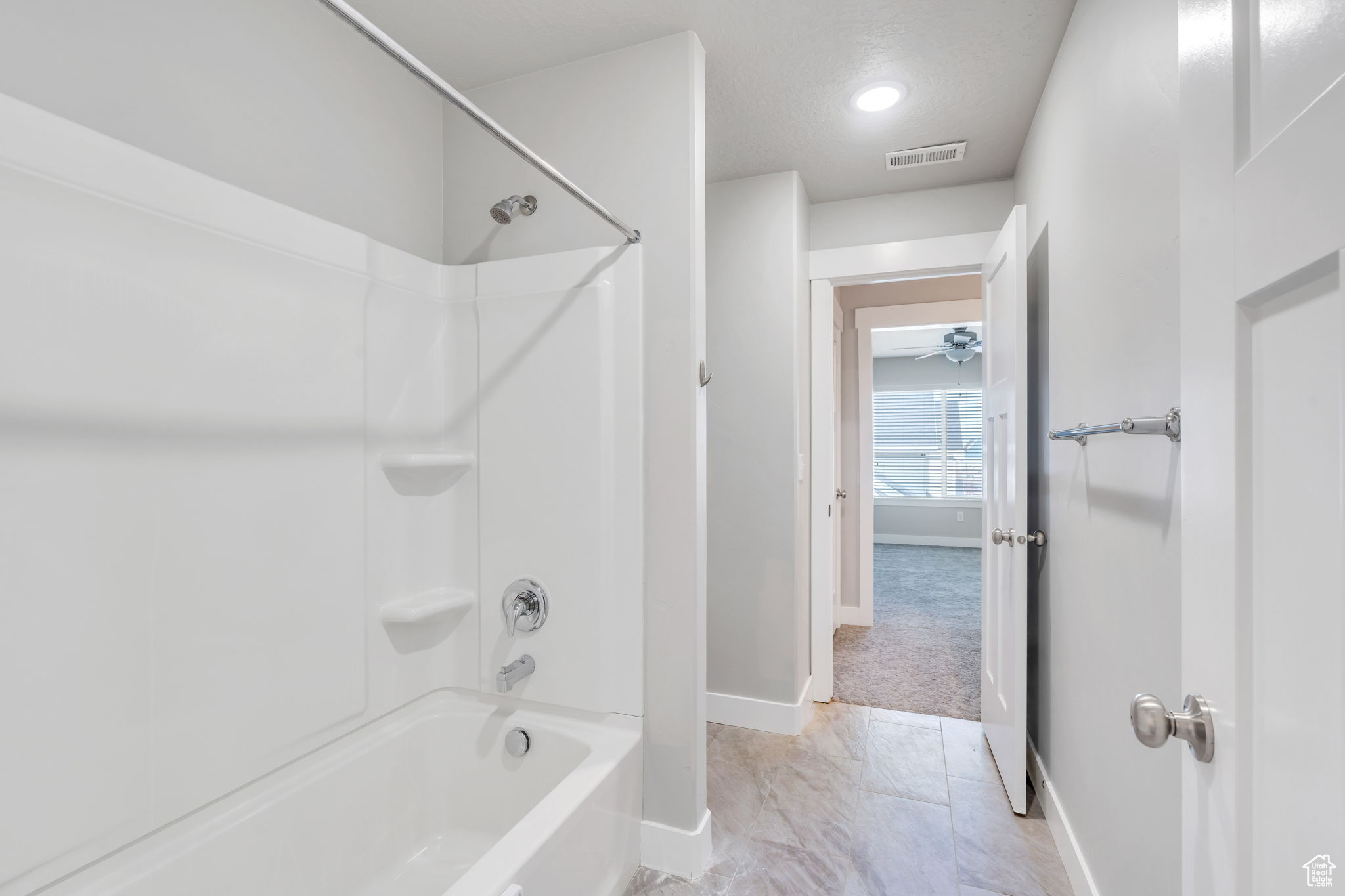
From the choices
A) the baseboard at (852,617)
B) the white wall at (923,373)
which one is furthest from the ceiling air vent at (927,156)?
the white wall at (923,373)

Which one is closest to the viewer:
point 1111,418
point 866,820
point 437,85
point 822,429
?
point 437,85

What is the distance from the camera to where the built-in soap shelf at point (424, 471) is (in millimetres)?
1729

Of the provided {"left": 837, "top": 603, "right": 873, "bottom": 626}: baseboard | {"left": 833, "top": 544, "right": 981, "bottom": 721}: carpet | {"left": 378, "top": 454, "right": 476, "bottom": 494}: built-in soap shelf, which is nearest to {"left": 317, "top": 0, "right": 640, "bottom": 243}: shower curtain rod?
{"left": 378, "top": 454, "right": 476, "bottom": 494}: built-in soap shelf

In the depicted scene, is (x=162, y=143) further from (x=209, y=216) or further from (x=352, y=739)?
(x=352, y=739)

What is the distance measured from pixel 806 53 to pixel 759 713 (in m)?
2.49

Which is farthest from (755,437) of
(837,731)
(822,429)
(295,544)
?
(295,544)

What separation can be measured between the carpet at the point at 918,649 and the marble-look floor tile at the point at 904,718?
0.04m

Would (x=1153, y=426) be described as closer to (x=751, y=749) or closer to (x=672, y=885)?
(x=672, y=885)

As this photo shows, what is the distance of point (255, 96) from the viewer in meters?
1.47

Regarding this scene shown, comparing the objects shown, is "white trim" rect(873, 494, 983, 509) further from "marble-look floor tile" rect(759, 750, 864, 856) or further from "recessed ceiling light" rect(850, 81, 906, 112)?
"recessed ceiling light" rect(850, 81, 906, 112)

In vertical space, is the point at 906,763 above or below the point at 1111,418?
below

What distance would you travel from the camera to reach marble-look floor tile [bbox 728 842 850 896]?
1.69m

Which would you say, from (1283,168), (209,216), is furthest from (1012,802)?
(209,216)

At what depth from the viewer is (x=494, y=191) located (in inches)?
79.4
